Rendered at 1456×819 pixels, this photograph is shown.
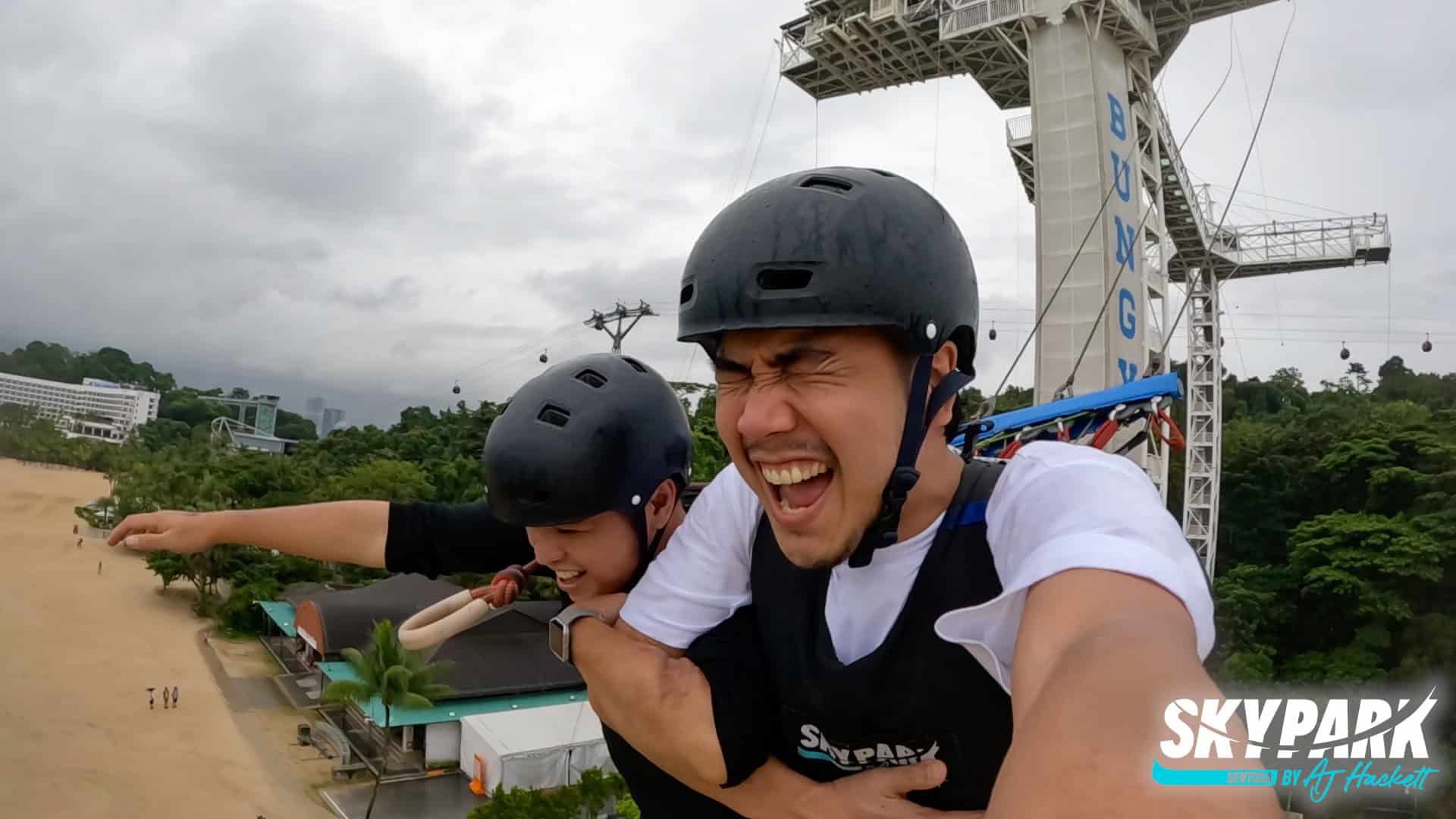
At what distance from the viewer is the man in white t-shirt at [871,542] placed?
4.76 feet

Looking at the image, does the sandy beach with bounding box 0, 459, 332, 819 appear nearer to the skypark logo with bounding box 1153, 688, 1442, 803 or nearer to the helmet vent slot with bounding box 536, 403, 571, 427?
the helmet vent slot with bounding box 536, 403, 571, 427

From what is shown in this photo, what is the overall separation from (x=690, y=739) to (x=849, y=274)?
1227 mm

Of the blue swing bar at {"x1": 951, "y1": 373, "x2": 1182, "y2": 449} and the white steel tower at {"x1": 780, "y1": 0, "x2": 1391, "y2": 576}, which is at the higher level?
the white steel tower at {"x1": 780, "y1": 0, "x2": 1391, "y2": 576}

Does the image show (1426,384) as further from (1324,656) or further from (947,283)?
(947,283)

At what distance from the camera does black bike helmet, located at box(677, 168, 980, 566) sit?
69.5 inches

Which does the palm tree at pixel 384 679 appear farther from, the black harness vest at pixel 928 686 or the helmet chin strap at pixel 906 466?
the helmet chin strap at pixel 906 466

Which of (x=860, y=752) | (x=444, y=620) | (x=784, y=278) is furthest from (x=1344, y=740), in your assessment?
(x=444, y=620)

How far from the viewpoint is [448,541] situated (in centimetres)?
315

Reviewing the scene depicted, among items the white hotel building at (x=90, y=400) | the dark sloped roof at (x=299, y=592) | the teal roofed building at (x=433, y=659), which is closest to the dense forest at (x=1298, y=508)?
the dark sloped roof at (x=299, y=592)

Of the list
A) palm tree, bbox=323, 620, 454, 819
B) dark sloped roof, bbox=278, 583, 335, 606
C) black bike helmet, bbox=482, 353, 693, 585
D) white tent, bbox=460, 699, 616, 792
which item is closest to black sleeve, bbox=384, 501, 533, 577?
black bike helmet, bbox=482, 353, 693, 585

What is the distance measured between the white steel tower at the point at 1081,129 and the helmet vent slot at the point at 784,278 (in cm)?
1105

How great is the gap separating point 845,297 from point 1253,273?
1093 inches

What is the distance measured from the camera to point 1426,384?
3641 cm

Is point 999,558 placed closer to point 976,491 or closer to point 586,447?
point 976,491
